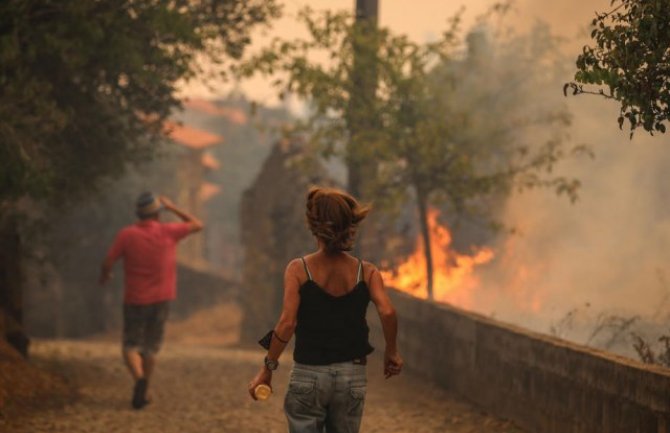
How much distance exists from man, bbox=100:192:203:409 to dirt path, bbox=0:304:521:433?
62cm

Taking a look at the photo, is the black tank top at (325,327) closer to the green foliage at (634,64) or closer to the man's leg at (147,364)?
the green foliage at (634,64)

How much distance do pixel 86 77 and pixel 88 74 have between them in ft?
0.20

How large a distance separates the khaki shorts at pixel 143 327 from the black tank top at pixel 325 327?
582cm

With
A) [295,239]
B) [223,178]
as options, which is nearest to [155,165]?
[295,239]

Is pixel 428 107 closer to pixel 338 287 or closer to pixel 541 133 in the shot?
pixel 338 287

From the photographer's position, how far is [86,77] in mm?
13672

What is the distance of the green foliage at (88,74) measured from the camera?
37.1 ft

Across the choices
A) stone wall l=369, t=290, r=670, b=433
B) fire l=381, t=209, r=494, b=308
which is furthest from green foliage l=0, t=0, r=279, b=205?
fire l=381, t=209, r=494, b=308

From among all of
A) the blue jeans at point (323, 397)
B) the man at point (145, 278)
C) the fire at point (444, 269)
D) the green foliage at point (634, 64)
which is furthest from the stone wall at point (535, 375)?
the fire at point (444, 269)

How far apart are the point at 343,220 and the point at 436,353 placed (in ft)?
23.3

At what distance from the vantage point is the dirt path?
9727mm

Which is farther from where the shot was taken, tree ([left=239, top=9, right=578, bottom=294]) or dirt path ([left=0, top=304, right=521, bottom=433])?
tree ([left=239, top=9, right=578, bottom=294])

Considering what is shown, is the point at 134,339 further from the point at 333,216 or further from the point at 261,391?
the point at 333,216

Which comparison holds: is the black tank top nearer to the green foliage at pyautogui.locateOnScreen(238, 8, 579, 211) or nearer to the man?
the man
